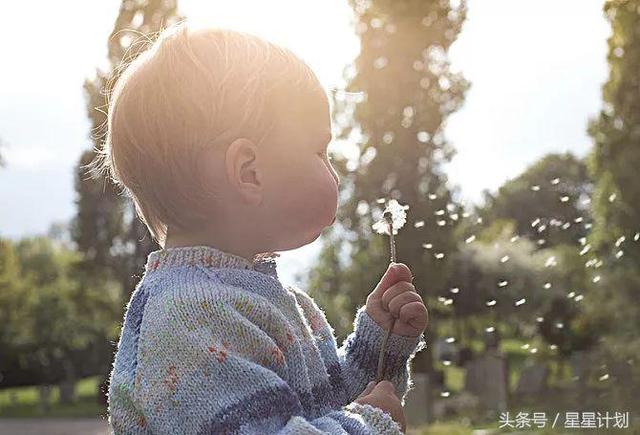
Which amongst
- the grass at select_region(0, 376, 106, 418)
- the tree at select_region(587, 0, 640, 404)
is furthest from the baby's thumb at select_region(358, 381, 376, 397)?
the grass at select_region(0, 376, 106, 418)

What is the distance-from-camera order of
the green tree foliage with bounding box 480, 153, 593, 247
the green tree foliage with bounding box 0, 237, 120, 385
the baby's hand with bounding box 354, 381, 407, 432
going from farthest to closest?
the green tree foliage with bounding box 0, 237, 120, 385 < the green tree foliage with bounding box 480, 153, 593, 247 < the baby's hand with bounding box 354, 381, 407, 432

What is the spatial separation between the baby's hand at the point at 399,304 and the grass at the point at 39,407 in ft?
32.6

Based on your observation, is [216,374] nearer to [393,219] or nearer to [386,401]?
[386,401]

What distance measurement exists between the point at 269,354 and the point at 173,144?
233 mm

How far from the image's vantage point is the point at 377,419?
3.43 ft

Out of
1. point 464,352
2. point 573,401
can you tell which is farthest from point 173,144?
point 464,352

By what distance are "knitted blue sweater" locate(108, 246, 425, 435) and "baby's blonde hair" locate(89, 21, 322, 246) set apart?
0.23ft

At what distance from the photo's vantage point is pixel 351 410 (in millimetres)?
1056

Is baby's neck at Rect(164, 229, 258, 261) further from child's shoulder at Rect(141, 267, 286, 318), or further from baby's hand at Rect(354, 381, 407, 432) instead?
baby's hand at Rect(354, 381, 407, 432)

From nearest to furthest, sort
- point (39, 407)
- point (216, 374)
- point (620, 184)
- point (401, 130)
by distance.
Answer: point (216, 374), point (620, 184), point (401, 130), point (39, 407)

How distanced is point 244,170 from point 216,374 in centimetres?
22

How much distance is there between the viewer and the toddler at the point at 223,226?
98cm

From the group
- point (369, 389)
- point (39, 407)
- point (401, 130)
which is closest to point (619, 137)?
point (401, 130)

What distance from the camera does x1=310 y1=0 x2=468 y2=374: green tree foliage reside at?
525 centimetres
